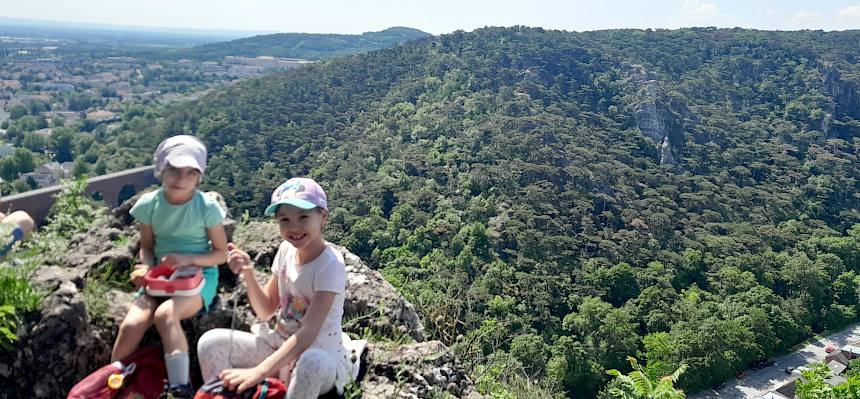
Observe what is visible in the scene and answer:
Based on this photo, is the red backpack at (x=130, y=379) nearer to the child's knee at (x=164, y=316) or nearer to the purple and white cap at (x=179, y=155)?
the child's knee at (x=164, y=316)

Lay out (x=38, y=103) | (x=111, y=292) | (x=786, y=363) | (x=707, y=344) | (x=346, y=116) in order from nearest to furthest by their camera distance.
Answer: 1. (x=111, y=292)
2. (x=707, y=344)
3. (x=786, y=363)
4. (x=346, y=116)
5. (x=38, y=103)

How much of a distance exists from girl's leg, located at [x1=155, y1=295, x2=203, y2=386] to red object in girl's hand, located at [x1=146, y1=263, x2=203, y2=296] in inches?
2.0

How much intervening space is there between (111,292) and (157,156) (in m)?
0.94

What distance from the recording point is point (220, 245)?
10.8 ft

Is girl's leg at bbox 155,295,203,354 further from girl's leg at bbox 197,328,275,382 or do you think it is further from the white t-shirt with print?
the white t-shirt with print

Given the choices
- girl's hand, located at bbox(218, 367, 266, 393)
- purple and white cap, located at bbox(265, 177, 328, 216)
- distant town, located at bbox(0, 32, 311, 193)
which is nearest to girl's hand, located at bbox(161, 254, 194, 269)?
purple and white cap, located at bbox(265, 177, 328, 216)

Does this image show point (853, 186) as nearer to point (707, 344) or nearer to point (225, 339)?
point (707, 344)

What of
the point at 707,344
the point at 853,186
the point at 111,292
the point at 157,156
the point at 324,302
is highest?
the point at 157,156

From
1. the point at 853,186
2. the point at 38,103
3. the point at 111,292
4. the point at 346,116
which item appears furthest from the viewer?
the point at 38,103

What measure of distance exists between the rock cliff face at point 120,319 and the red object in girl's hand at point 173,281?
363 mm

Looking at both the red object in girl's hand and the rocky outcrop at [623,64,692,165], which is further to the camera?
the rocky outcrop at [623,64,692,165]

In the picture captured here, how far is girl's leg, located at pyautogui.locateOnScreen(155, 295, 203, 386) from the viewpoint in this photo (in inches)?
111

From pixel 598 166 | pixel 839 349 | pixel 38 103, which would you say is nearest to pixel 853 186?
pixel 598 166

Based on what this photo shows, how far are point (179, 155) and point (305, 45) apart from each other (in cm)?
16256
